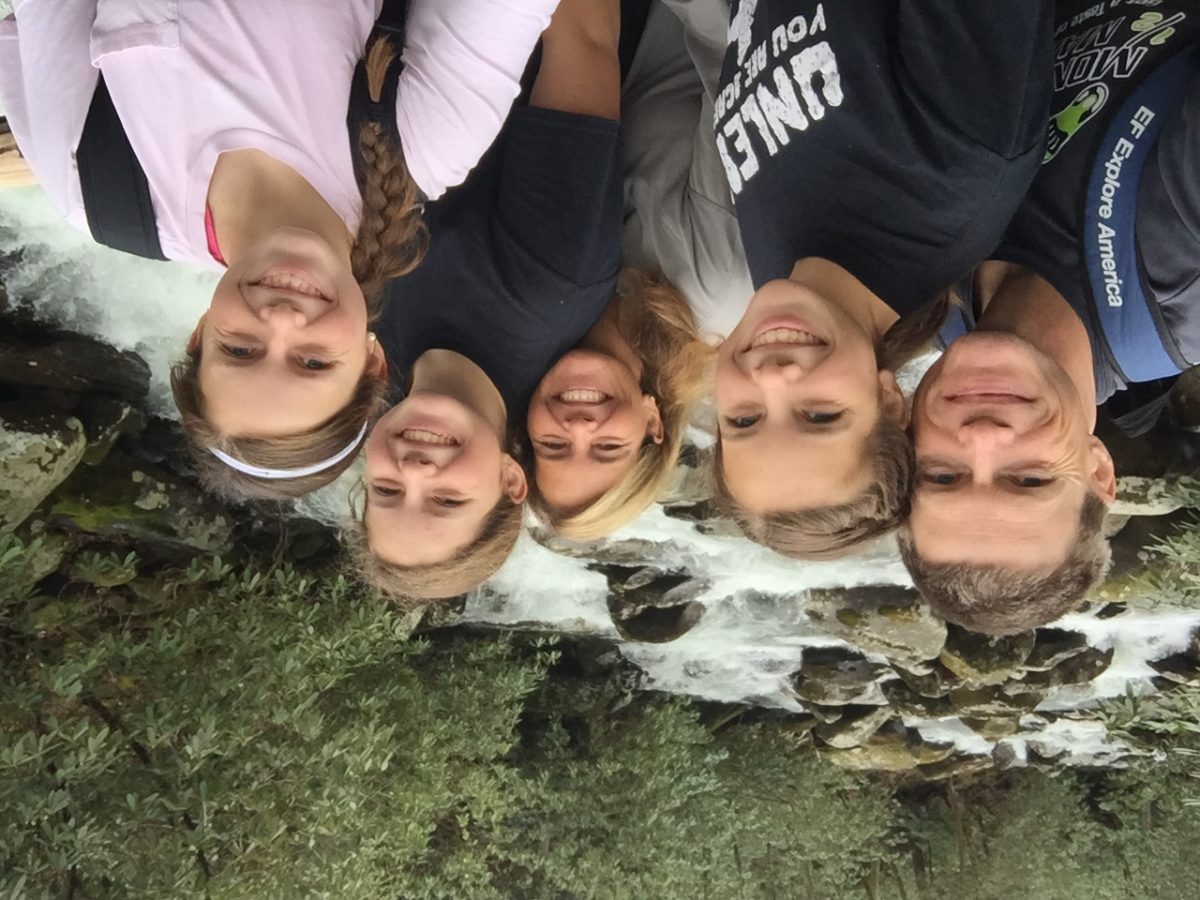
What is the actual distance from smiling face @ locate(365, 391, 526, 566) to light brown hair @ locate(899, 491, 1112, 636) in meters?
1.52

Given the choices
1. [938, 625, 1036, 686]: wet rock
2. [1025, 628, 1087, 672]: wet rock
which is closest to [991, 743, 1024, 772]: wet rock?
[1025, 628, 1087, 672]: wet rock

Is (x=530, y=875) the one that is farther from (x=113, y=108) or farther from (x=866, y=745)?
(x=113, y=108)

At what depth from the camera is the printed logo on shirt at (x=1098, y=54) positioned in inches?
105

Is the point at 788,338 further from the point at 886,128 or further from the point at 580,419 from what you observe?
the point at 580,419

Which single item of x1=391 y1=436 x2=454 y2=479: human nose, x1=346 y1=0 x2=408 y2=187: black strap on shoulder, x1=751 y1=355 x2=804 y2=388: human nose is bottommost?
x1=391 y1=436 x2=454 y2=479: human nose

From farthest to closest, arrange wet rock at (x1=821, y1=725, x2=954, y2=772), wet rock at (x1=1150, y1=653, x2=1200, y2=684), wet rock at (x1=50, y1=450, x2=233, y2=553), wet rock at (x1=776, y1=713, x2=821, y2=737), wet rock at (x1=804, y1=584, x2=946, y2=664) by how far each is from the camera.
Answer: wet rock at (x1=776, y1=713, x2=821, y2=737) → wet rock at (x1=821, y1=725, x2=954, y2=772) → wet rock at (x1=804, y1=584, x2=946, y2=664) → wet rock at (x1=1150, y1=653, x2=1200, y2=684) → wet rock at (x1=50, y1=450, x2=233, y2=553)

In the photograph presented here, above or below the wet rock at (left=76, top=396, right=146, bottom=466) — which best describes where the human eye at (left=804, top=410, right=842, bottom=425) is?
above

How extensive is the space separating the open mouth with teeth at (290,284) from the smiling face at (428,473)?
71 cm

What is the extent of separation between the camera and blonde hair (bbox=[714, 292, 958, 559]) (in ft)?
9.09

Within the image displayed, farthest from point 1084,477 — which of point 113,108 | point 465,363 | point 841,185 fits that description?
point 113,108

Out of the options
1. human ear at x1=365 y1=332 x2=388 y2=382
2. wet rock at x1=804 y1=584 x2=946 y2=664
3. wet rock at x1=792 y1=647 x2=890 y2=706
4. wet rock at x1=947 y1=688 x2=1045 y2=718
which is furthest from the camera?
wet rock at x1=792 y1=647 x2=890 y2=706

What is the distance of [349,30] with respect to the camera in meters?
2.79

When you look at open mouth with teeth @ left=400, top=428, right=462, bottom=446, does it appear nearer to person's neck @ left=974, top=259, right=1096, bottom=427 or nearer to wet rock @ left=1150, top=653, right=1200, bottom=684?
person's neck @ left=974, top=259, right=1096, bottom=427

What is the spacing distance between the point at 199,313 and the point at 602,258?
2.76 m
